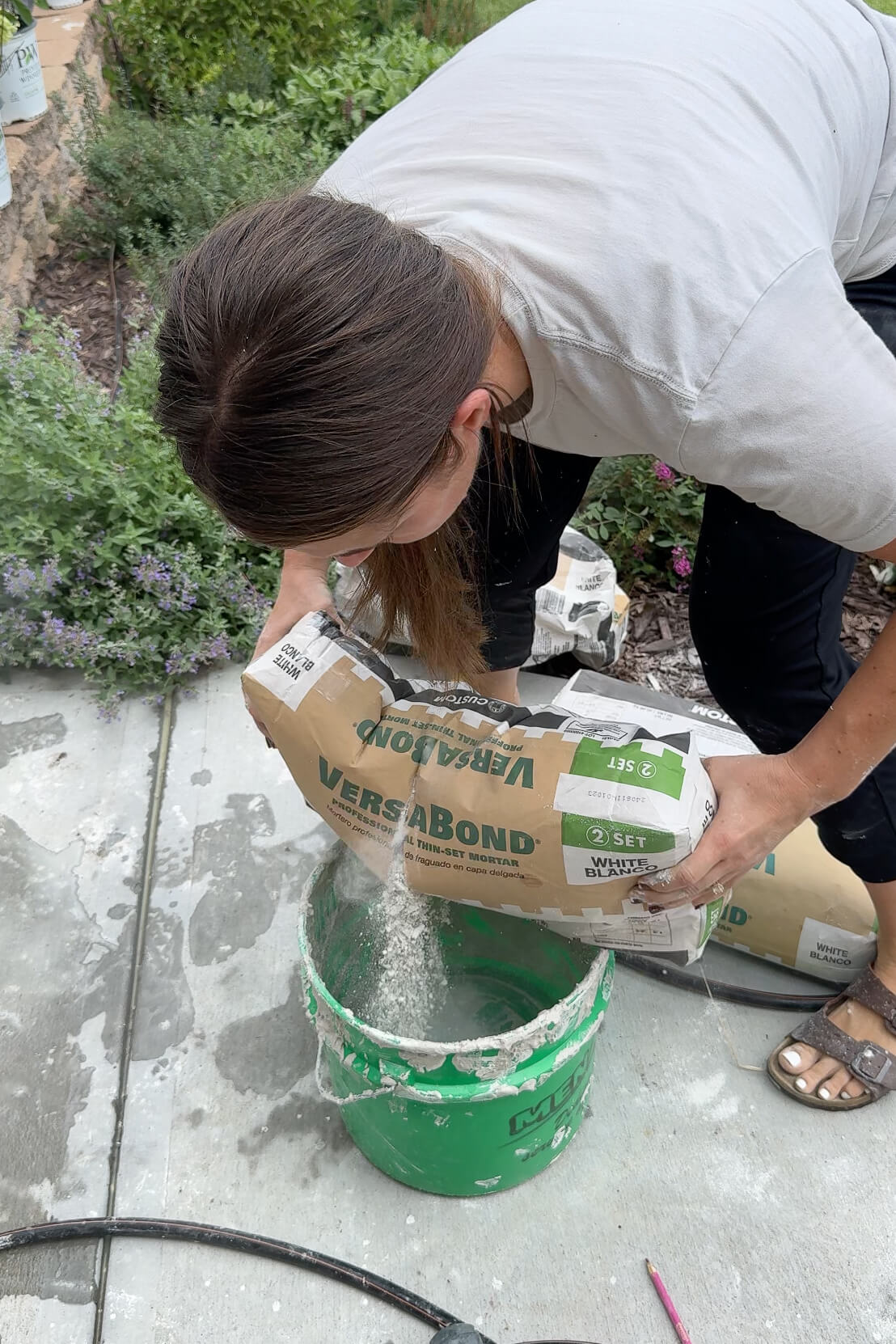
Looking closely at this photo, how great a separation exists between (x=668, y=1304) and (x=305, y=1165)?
58 cm

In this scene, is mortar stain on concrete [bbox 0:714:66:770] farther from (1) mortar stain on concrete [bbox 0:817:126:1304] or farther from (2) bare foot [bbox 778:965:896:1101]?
(2) bare foot [bbox 778:965:896:1101]

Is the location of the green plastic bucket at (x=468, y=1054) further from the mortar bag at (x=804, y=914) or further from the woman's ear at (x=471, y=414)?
the woman's ear at (x=471, y=414)

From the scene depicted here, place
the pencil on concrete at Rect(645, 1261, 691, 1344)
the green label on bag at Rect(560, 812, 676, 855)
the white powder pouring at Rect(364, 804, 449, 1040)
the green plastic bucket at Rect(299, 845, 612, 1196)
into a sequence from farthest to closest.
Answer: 1. the white powder pouring at Rect(364, 804, 449, 1040)
2. the pencil on concrete at Rect(645, 1261, 691, 1344)
3. the green plastic bucket at Rect(299, 845, 612, 1196)
4. the green label on bag at Rect(560, 812, 676, 855)

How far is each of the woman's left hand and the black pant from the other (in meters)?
0.24

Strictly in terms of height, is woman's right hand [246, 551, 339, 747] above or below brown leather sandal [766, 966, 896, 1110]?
above

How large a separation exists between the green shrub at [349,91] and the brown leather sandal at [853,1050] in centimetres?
362

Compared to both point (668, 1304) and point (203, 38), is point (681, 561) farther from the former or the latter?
point (203, 38)

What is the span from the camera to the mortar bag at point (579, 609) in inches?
86.0

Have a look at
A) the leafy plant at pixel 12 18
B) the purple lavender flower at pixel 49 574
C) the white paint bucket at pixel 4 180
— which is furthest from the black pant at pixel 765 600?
the leafy plant at pixel 12 18

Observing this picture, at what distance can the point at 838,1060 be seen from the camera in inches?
61.2

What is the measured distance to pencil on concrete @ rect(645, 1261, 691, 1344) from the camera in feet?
4.34

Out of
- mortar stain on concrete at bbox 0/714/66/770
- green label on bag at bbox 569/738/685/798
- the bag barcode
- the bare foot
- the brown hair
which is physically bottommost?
the bare foot

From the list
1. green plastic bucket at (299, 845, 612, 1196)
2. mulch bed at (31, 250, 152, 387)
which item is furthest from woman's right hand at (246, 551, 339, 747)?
mulch bed at (31, 250, 152, 387)

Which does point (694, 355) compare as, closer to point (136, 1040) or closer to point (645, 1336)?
point (645, 1336)
